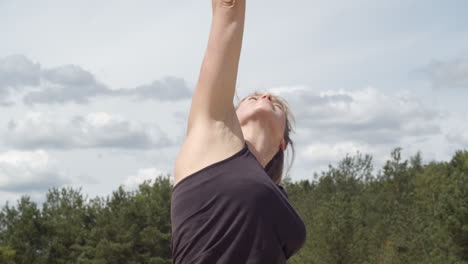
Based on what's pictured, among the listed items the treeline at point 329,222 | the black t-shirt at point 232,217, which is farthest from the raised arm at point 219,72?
the treeline at point 329,222

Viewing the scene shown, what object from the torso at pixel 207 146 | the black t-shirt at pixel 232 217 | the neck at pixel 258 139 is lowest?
the black t-shirt at pixel 232 217

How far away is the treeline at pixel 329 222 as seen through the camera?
38.2 metres

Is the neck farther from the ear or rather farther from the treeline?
the treeline

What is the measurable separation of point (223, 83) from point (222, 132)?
165 mm

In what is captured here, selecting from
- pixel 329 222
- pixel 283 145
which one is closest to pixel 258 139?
pixel 283 145

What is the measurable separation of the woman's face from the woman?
1.11ft

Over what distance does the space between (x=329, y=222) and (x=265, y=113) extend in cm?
3737

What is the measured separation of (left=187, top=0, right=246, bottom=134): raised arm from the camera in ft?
7.59

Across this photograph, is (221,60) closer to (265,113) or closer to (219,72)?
(219,72)

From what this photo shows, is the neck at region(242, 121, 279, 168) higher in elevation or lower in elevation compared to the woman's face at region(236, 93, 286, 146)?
lower

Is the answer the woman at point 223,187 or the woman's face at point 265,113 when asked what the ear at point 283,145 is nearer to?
the woman's face at point 265,113

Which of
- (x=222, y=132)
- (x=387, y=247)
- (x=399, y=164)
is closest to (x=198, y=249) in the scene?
(x=222, y=132)

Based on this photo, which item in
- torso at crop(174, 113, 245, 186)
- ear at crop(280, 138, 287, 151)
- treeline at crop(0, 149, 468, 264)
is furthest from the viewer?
treeline at crop(0, 149, 468, 264)

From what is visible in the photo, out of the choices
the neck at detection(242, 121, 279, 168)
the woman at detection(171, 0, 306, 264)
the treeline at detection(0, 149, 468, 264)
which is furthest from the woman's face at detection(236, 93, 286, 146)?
the treeline at detection(0, 149, 468, 264)
